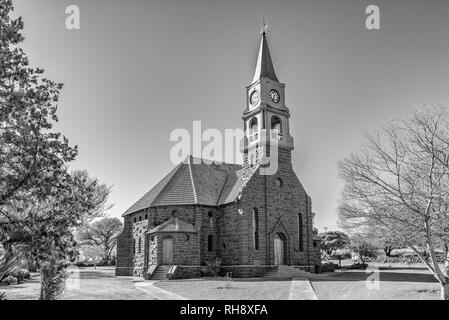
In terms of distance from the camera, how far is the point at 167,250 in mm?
32875

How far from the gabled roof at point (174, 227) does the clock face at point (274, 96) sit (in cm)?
1400

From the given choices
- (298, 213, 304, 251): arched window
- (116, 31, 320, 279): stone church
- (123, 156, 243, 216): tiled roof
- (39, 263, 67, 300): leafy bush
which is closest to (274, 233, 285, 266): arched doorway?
(116, 31, 320, 279): stone church

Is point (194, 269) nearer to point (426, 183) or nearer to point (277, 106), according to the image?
point (277, 106)

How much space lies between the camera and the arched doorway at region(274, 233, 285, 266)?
34750mm

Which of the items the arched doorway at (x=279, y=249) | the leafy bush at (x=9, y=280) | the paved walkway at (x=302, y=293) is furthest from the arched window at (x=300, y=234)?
the leafy bush at (x=9, y=280)

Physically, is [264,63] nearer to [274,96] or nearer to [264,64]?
[264,64]

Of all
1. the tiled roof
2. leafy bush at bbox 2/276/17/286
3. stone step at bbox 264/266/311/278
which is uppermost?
the tiled roof

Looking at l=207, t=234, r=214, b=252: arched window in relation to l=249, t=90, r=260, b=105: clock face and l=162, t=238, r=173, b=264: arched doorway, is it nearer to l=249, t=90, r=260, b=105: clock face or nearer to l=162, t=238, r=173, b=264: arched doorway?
l=162, t=238, r=173, b=264: arched doorway

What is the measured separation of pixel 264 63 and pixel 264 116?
570 cm

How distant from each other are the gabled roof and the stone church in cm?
8

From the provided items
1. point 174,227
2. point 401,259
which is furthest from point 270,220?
point 401,259
